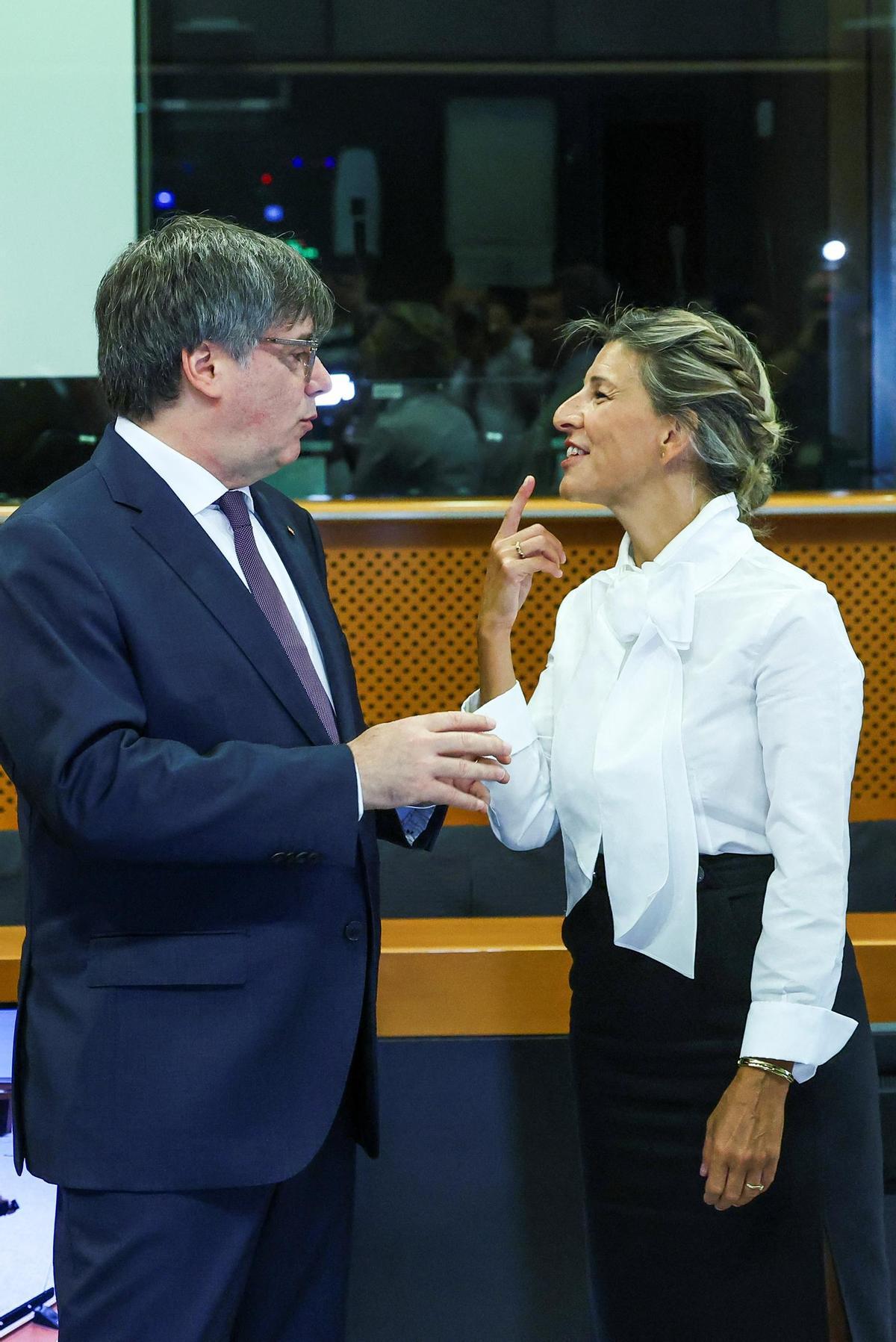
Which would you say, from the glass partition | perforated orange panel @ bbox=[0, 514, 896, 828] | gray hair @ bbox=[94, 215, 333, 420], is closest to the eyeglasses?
gray hair @ bbox=[94, 215, 333, 420]

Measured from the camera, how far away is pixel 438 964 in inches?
82.1

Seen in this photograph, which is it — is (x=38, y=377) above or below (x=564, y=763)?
above

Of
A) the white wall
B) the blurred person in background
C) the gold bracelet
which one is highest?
the white wall

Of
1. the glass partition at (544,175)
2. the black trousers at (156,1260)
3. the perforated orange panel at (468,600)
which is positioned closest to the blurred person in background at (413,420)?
the glass partition at (544,175)

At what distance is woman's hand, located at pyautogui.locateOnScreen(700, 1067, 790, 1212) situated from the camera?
1565mm

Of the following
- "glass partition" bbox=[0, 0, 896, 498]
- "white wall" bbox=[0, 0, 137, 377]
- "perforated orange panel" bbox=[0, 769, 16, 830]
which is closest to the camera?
"perforated orange panel" bbox=[0, 769, 16, 830]

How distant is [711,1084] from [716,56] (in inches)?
287

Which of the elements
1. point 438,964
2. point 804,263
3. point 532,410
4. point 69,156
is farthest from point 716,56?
point 438,964

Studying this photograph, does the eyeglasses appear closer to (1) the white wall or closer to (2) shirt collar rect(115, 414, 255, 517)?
(2) shirt collar rect(115, 414, 255, 517)

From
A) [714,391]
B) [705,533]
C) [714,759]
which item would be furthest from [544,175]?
[714,759]

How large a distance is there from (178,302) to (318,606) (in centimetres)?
42

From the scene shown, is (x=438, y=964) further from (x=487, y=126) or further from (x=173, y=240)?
(x=487, y=126)

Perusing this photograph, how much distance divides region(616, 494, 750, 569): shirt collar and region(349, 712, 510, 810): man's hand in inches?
18.2

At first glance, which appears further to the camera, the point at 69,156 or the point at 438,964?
the point at 69,156
